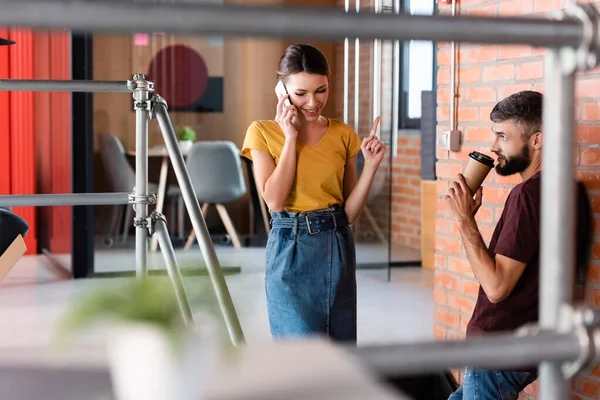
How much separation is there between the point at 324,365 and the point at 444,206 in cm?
236

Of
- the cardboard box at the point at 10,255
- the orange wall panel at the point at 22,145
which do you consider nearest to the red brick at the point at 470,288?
the cardboard box at the point at 10,255

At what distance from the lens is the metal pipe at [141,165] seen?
2.05 meters

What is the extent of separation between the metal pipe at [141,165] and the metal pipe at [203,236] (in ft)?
0.33

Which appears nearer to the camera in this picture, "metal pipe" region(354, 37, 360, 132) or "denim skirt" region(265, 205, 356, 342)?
"denim skirt" region(265, 205, 356, 342)

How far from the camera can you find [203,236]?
1483mm

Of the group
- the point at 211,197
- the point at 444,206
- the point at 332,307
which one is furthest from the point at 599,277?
the point at 211,197

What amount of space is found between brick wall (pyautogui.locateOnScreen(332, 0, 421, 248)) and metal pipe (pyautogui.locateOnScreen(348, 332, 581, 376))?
4.56 meters

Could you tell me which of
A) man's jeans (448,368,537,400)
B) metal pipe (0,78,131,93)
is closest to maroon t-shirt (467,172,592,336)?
man's jeans (448,368,537,400)

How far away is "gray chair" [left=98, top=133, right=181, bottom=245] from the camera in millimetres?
5426

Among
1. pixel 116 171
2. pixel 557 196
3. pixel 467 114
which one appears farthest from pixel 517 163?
pixel 116 171

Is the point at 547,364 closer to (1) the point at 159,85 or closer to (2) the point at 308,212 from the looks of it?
(2) the point at 308,212

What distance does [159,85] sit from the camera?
5.50 m

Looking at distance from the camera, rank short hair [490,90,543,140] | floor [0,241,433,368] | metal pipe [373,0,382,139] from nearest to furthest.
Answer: short hair [490,90,543,140] → floor [0,241,433,368] → metal pipe [373,0,382,139]

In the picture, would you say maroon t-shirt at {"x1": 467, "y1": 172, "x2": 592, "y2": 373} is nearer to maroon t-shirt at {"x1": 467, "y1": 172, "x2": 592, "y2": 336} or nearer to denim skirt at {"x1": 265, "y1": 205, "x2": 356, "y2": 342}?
maroon t-shirt at {"x1": 467, "y1": 172, "x2": 592, "y2": 336}
